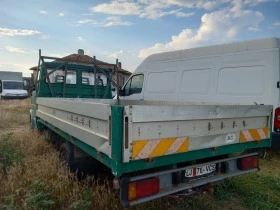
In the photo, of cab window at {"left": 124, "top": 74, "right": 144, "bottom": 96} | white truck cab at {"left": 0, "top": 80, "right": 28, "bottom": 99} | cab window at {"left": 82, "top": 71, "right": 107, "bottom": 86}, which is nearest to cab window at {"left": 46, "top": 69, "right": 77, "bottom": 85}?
cab window at {"left": 82, "top": 71, "right": 107, "bottom": 86}

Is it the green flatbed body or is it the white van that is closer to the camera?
the green flatbed body

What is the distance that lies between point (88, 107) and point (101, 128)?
1.25 feet

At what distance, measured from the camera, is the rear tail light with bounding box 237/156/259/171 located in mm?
3275

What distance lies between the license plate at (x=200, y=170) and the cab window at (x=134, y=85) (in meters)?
5.34

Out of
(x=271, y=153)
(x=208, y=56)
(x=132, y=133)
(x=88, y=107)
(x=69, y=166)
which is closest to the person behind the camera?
(x=132, y=133)

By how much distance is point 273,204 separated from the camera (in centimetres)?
347

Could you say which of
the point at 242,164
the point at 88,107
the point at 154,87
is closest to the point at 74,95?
the point at 154,87

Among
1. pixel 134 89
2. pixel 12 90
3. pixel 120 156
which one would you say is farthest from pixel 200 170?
pixel 12 90

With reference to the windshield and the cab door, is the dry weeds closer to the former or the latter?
the cab door

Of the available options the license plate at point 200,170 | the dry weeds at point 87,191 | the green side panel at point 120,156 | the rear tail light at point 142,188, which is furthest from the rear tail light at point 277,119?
the rear tail light at point 142,188

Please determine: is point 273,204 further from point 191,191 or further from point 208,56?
point 208,56

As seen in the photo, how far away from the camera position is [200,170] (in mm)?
2889

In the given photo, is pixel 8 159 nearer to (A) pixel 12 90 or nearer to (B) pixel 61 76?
(B) pixel 61 76

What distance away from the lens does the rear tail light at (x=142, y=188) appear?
7.71 feet
